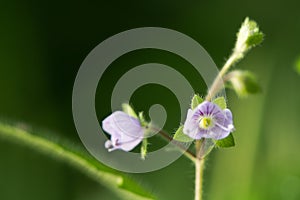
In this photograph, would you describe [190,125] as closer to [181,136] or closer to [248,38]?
[181,136]

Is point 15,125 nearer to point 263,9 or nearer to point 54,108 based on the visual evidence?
point 54,108

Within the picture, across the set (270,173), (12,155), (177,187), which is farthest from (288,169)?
(12,155)

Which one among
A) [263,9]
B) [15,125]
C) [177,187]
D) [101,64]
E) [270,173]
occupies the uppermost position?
[263,9]

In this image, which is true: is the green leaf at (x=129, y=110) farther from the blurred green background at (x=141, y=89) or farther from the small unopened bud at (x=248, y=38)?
the blurred green background at (x=141, y=89)

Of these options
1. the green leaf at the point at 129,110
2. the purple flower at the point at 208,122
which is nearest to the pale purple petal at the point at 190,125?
the purple flower at the point at 208,122

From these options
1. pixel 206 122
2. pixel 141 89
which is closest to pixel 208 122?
pixel 206 122

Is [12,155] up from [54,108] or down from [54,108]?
down

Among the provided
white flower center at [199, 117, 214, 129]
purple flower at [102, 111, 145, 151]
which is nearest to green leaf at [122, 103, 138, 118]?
purple flower at [102, 111, 145, 151]
